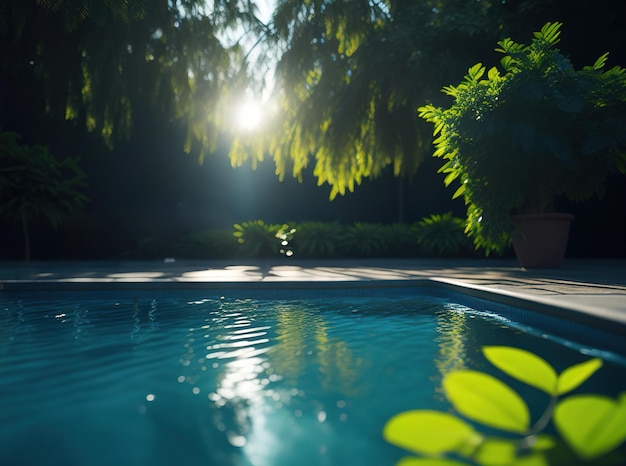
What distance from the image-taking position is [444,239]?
10141mm

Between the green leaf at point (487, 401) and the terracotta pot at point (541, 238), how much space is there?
6.44 m

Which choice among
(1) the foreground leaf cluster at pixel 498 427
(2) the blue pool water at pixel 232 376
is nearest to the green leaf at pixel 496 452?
(1) the foreground leaf cluster at pixel 498 427

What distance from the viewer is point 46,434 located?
2012mm

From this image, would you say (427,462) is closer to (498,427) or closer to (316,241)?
(498,427)

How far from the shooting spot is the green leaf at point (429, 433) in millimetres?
730

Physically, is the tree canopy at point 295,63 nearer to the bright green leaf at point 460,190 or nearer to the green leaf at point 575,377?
the bright green leaf at point 460,190

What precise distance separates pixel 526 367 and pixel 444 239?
9.61 m

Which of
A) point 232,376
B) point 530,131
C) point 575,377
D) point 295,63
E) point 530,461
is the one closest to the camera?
point 530,461

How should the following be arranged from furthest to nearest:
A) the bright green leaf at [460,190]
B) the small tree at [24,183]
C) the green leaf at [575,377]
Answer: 1. the small tree at [24,183]
2. the bright green leaf at [460,190]
3. the green leaf at [575,377]

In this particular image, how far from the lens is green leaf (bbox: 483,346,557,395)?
32.4 inches

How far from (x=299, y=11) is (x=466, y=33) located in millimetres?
3066

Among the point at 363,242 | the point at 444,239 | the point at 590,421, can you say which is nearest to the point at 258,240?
the point at 363,242

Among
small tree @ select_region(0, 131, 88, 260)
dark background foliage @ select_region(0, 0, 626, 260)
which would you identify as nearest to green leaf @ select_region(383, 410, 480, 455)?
dark background foliage @ select_region(0, 0, 626, 260)

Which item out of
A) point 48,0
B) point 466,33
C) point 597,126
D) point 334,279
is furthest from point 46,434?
point 466,33
